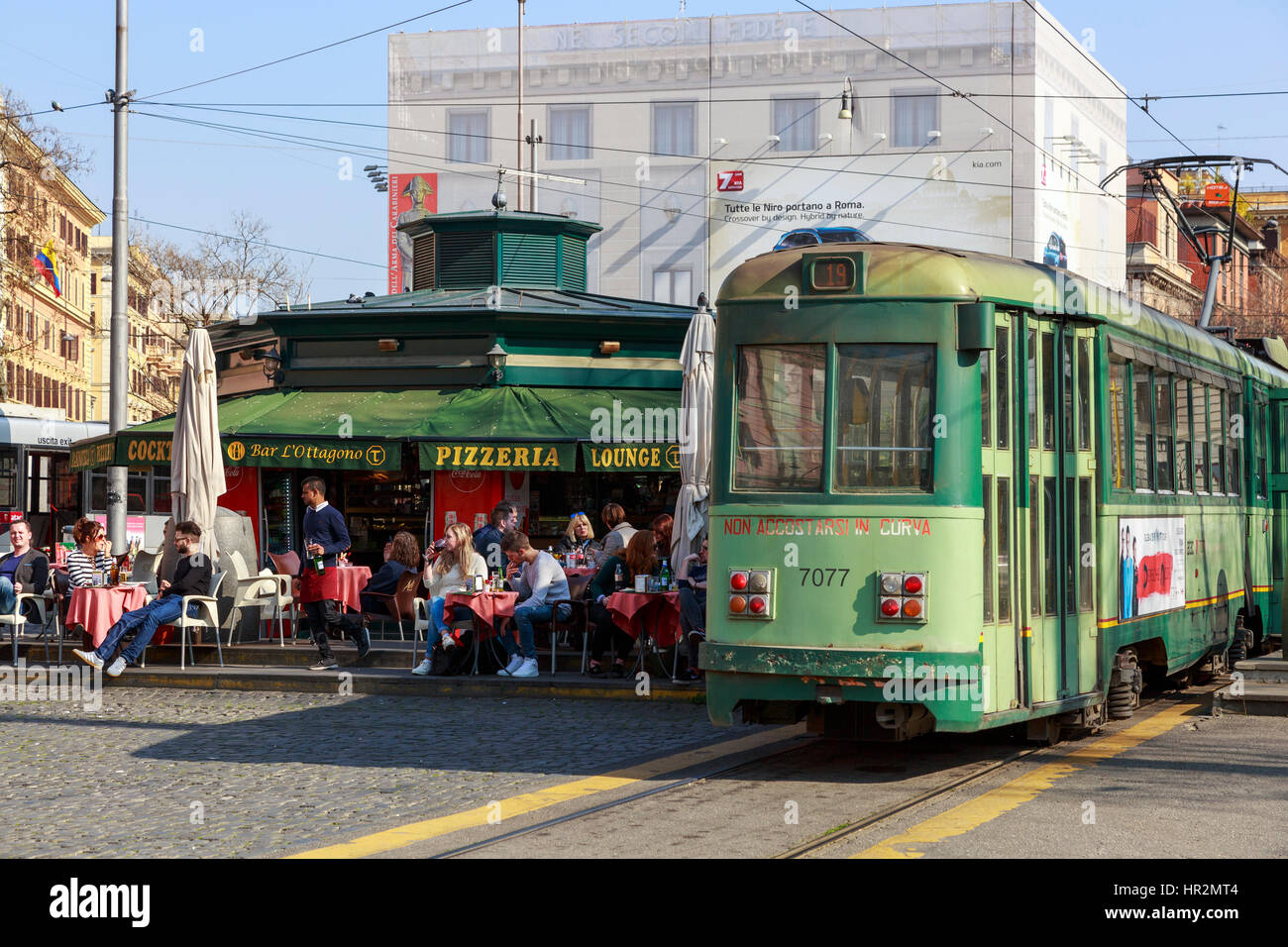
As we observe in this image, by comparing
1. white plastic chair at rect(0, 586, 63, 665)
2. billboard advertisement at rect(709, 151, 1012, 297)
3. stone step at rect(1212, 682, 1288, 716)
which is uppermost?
billboard advertisement at rect(709, 151, 1012, 297)

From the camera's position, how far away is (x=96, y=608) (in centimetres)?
1582

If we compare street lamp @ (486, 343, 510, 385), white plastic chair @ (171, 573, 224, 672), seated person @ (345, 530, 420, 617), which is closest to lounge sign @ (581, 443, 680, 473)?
street lamp @ (486, 343, 510, 385)

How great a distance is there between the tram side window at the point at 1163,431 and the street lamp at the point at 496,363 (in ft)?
39.2

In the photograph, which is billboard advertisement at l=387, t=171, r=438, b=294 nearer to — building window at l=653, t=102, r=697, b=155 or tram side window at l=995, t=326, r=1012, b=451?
building window at l=653, t=102, r=697, b=155

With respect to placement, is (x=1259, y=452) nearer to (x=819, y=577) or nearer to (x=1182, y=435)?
(x=1182, y=435)

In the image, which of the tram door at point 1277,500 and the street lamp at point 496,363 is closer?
the tram door at point 1277,500

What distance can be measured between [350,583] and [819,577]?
24.8 ft

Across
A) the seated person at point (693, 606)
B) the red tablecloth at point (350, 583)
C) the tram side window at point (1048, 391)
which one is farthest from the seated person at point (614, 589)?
the tram side window at point (1048, 391)

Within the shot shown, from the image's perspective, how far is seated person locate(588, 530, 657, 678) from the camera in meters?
15.0

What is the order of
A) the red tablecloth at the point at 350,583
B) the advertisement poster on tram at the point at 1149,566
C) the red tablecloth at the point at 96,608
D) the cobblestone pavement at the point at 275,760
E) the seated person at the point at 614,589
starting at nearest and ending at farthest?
the cobblestone pavement at the point at 275,760
the advertisement poster on tram at the point at 1149,566
the seated person at the point at 614,589
the red tablecloth at the point at 350,583
the red tablecloth at the point at 96,608

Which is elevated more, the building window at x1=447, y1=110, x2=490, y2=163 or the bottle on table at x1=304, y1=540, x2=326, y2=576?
the building window at x1=447, y1=110, x2=490, y2=163

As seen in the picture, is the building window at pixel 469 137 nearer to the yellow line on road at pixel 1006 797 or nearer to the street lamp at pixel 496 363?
the street lamp at pixel 496 363

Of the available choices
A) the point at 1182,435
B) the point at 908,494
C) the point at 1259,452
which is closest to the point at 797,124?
the point at 1259,452

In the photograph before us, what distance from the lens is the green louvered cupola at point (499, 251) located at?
85.7 ft
